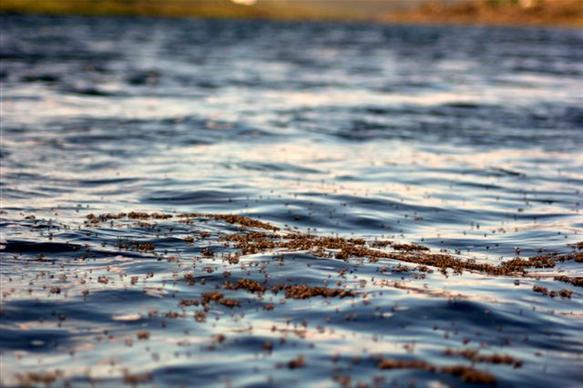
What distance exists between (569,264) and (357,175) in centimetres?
1315

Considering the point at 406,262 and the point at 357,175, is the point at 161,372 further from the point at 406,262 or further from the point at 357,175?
the point at 357,175

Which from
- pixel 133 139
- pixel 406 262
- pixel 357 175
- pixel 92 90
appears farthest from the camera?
pixel 92 90

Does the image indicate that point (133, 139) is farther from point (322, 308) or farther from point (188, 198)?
point (322, 308)

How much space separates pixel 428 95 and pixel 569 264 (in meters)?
45.2

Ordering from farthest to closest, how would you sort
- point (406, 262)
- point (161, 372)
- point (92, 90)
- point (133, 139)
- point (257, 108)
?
point (92, 90) < point (257, 108) < point (133, 139) < point (406, 262) < point (161, 372)

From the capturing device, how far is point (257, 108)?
53094 mm

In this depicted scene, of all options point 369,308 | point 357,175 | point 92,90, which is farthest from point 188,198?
point 92,90

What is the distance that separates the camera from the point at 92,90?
195 ft

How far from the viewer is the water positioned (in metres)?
13.7

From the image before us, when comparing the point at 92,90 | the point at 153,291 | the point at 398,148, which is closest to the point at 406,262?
the point at 153,291

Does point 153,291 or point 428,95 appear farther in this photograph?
point 428,95

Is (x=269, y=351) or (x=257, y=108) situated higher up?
(x=257, y=108)

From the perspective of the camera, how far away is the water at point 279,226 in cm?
1367

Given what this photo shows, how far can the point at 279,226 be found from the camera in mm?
23547
